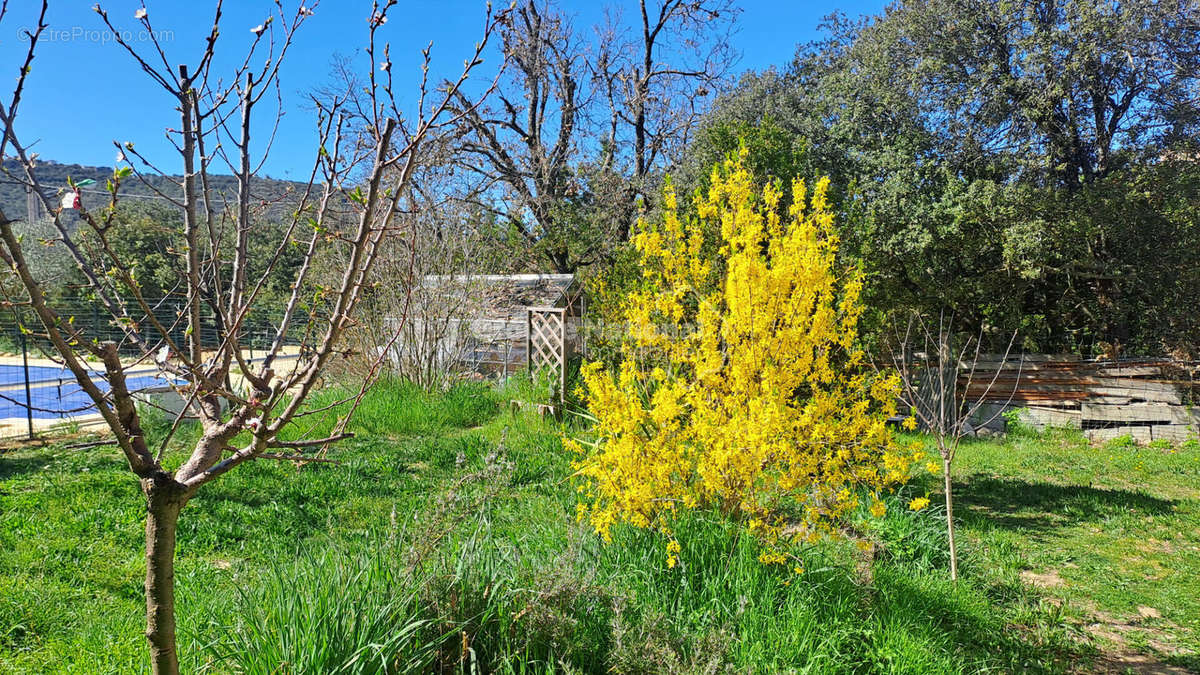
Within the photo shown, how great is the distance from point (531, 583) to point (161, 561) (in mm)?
1390

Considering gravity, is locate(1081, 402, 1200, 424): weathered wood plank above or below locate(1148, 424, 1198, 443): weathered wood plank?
above

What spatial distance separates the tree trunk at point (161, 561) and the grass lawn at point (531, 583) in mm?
442

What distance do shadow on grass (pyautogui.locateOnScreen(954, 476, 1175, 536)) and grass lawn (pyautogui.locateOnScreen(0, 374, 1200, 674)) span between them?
3 centimetres

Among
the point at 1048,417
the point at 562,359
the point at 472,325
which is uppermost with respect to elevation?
the point at 472,325

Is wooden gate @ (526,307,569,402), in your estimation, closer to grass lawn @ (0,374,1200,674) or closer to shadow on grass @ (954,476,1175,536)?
grass lawn @ (0,374,1200,674)

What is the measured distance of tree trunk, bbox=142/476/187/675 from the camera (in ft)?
4.69

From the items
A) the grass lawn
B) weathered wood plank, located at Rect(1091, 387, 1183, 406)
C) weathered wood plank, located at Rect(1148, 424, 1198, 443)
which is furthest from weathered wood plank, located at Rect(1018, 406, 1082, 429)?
the grass lawn

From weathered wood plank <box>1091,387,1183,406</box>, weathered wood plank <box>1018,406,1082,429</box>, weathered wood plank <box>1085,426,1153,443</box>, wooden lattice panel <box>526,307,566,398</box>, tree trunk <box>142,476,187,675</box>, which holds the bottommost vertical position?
weathered wood plank <box>1085,426,1153,443</box>

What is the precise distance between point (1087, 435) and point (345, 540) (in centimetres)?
950

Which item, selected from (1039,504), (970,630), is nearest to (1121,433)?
(1039,504)

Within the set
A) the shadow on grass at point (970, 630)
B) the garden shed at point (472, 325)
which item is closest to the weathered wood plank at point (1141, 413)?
the shadow on grass at point (970, 630)

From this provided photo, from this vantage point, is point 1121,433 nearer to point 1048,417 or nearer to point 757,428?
point 1048,417

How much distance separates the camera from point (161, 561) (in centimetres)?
147

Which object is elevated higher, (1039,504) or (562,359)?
(562,359)
